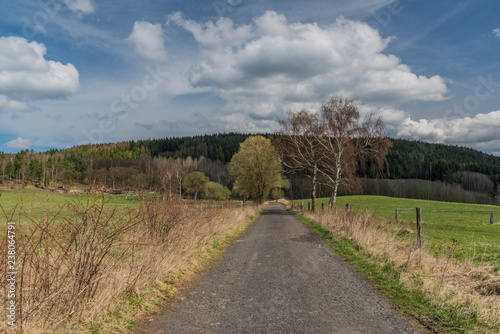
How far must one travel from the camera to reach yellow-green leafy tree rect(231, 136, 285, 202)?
118ft

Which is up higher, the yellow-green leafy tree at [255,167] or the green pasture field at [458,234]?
the yellow-green leafy tree at [255,167]

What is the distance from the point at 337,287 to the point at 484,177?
563ft

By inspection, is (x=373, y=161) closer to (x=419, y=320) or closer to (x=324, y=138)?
(x=324, y=138)

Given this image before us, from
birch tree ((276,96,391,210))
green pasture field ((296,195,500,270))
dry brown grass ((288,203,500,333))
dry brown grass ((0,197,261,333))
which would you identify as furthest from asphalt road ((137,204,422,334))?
birch tree ((276,96,391,210))

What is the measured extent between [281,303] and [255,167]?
103ft

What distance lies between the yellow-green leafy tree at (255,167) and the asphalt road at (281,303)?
27370mm

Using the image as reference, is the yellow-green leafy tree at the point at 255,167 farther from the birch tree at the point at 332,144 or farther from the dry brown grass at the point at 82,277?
the dry brown grass at the point at 82,277

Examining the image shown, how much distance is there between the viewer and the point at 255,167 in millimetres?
36594

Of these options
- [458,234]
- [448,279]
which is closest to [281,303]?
[448,279]

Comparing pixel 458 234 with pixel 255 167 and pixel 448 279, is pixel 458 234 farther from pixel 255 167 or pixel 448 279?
pixel 255 167

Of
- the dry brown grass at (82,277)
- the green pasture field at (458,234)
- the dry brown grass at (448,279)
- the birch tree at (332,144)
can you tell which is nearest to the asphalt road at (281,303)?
the dry brown grass at (82,277)

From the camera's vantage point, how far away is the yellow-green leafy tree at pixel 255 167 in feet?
118

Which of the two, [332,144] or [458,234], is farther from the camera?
[332,144]

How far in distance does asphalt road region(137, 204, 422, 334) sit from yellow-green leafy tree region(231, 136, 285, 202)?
27370mm
